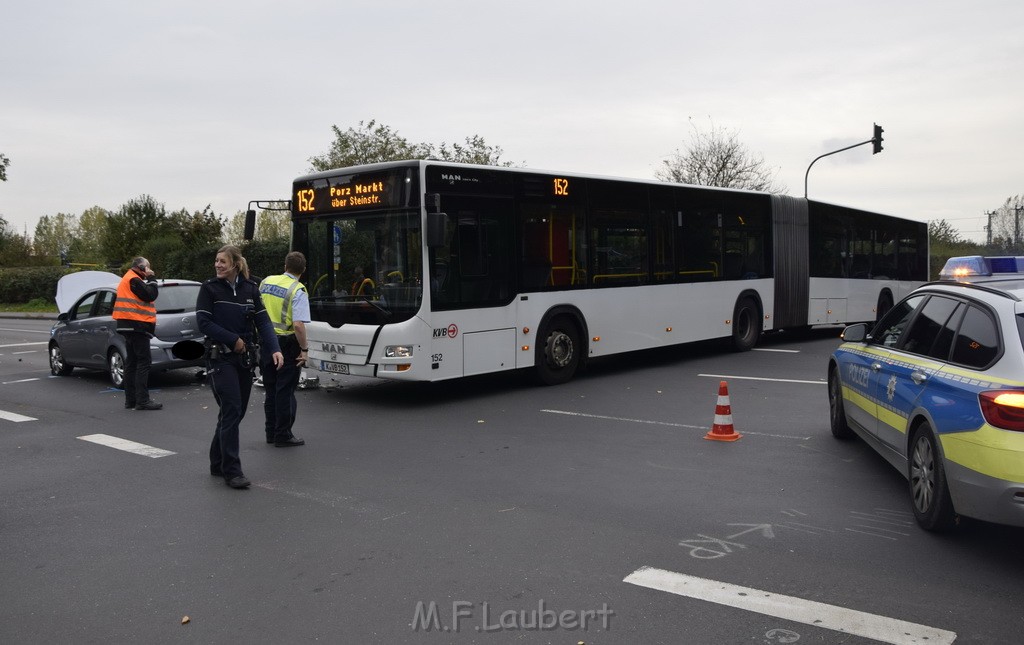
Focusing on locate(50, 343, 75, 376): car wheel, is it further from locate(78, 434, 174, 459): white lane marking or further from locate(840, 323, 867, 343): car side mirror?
locate(840, 323, 867, 343): car side mirror

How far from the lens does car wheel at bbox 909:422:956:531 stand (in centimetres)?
537

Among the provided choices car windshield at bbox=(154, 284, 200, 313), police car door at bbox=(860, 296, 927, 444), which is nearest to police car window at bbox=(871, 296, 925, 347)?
police car door at bbox=(860, 296, 927, 444)

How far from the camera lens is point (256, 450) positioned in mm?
8555

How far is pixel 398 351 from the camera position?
10.7 metres

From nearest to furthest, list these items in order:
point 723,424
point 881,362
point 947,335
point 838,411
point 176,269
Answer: point 947,335, point 881,362, point 838,411, point 723,424, point 176,269

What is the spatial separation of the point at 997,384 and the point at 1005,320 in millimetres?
547

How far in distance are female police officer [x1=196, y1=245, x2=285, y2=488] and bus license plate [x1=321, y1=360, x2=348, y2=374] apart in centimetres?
365

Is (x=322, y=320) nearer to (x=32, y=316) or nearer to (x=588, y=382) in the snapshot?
(x=588, y=382)

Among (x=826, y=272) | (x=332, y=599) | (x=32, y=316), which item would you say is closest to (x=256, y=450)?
(x=332, y=599)

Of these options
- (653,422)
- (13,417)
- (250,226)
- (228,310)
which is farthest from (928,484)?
(13,417)

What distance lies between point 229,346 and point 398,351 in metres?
Result: 3.68

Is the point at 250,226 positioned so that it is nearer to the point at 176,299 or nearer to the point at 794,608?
the point at 176,299

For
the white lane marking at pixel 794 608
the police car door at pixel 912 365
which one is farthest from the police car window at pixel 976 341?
the white lane marking at pixel 794 608

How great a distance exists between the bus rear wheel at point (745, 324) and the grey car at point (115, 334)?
31.3 ft
